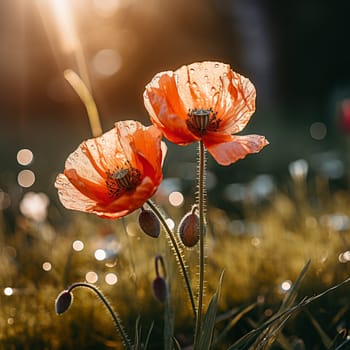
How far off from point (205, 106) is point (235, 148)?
0.79 ft

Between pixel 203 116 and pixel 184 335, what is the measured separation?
3.60ft

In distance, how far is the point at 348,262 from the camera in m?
3.07

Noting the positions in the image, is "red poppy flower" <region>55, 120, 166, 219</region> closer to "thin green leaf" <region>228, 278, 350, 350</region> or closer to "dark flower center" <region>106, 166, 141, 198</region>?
"dark flower center" <region>106, 166, 141, 198</region>

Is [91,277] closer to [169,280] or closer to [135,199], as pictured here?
[169,280]

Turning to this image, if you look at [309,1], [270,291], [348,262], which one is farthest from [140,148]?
[309,1]

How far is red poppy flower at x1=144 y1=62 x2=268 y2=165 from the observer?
6.06 ft

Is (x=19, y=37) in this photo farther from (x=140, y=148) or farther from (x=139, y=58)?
(x=140, y=148)

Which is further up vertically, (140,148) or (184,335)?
(140,148)

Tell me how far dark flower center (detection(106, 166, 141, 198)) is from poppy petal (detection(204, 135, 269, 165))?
0.19 m

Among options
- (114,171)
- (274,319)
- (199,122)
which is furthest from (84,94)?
(274,319)

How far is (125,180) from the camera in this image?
192cm

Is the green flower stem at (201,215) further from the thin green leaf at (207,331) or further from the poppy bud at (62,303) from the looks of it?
the poppy bud at (62,303)

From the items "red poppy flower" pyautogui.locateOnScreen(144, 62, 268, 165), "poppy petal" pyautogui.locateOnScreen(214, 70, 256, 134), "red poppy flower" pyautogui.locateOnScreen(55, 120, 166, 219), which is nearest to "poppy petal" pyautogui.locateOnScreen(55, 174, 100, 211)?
"red poppy flower" pyautogui.locateOnScreen(55, 120, 166, 219)

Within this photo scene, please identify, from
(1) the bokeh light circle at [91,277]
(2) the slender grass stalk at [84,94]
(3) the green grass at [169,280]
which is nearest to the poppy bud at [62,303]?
(3) the green grass at [169,280]
